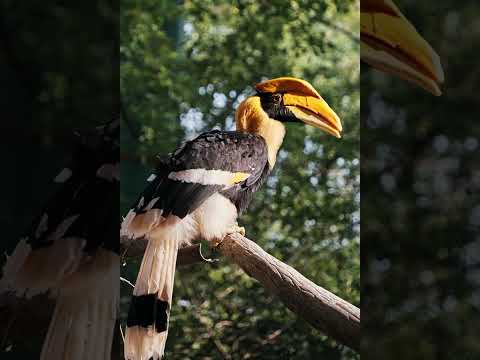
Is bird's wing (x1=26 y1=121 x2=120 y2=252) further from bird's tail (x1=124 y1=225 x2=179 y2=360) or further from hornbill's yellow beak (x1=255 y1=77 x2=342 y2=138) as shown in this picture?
hornbill's yellow beak (x1=255 y1=77 x2=342 y2=138)

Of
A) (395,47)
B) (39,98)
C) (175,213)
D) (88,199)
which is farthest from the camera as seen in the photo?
(395,47)

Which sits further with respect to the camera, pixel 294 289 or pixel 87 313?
pixel 294 289

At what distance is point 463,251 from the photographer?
2.40 meters

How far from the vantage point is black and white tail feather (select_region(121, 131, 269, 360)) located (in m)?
1.96

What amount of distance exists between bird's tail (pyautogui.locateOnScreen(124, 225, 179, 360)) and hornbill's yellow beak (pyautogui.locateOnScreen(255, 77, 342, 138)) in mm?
497

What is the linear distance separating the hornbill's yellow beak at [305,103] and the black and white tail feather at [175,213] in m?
0.18

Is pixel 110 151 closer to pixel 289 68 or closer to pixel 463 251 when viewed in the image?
pixel 289 68

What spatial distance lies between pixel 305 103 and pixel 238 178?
0.30m

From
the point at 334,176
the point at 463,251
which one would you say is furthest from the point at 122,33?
the point at 463,251

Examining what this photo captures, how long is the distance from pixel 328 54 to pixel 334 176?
36 cm

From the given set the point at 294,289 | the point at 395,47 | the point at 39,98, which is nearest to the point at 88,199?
the point at 39,98

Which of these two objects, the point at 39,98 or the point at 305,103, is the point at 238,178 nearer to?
the point at 305,103

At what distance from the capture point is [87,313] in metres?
1.75

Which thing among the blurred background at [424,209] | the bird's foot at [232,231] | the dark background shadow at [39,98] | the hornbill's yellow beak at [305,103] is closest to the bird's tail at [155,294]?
the bird's foot at [232,231]
